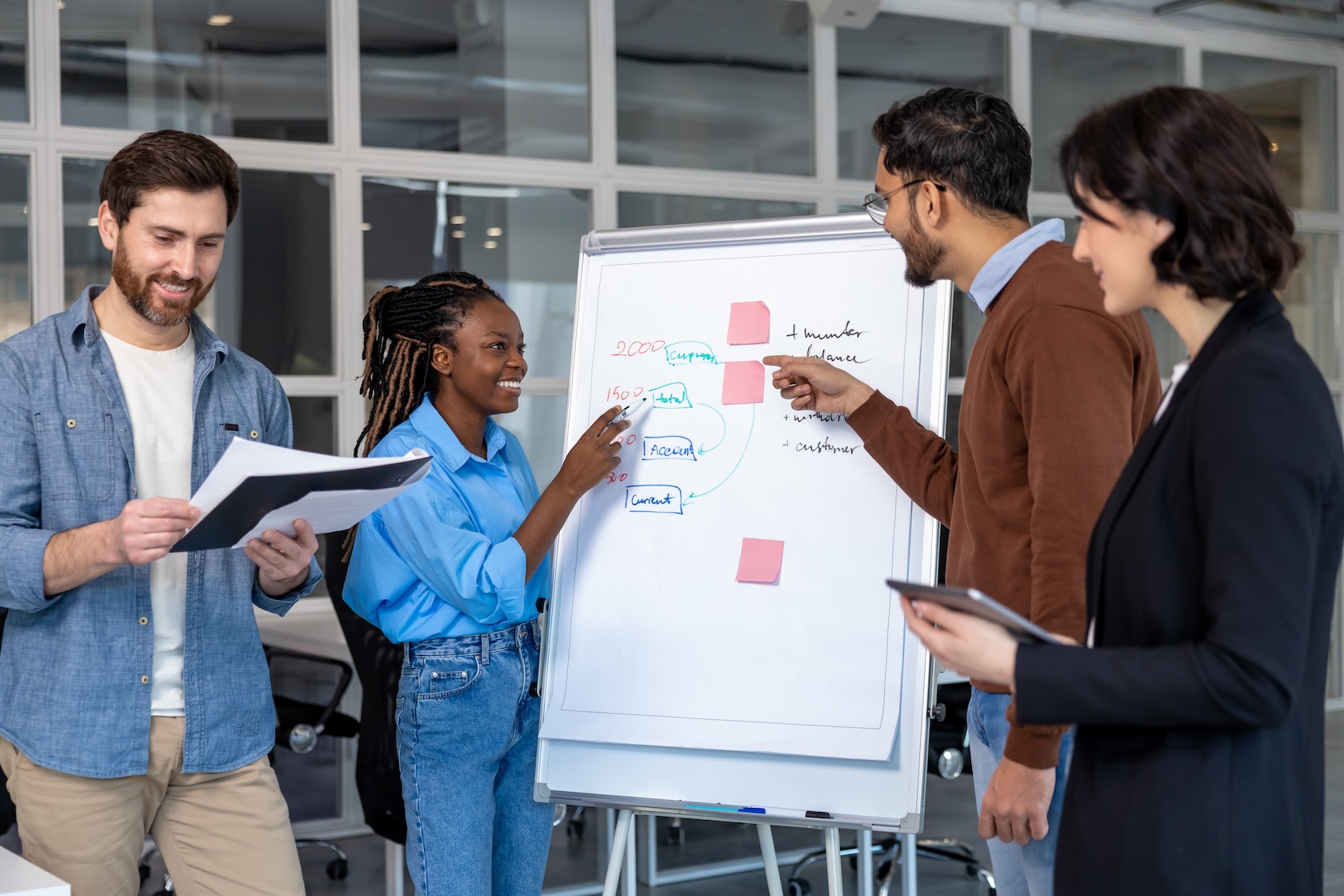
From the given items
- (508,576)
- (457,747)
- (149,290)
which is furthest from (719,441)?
(149,290)

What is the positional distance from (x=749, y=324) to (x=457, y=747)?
876mm

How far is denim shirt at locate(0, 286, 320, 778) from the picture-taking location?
1.62m

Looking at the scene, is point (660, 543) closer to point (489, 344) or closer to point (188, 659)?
point (489, 344)

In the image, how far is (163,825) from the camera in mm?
1747

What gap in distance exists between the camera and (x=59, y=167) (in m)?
3.77

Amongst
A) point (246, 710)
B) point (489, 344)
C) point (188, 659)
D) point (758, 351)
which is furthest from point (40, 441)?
point (758, 351)

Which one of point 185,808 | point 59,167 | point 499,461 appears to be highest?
point 59,167

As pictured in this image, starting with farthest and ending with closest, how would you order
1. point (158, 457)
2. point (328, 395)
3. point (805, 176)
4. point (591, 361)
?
point (805, 176), point (328, 395), point (591, 361), point (158, 457)

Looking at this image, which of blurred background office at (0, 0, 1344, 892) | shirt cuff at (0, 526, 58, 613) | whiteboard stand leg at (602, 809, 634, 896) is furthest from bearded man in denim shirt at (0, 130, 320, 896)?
blurred background office at (0, 0, 1344, 892)

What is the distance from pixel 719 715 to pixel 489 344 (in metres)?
0.74

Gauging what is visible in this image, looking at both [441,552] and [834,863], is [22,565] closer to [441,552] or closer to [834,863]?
[441,552]

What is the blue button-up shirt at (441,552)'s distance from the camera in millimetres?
1928

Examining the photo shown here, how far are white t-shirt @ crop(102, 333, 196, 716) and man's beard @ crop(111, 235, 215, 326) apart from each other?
70mm

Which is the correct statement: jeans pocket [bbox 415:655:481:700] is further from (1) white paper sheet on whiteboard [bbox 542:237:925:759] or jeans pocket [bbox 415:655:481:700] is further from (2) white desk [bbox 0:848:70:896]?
(2) white desk [bbox 0:848:70:896]
